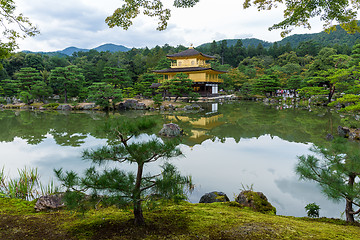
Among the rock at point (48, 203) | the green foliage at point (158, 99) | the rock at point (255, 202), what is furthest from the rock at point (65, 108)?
the rock at point (255, 202)

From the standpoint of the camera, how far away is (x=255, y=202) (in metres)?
2.89

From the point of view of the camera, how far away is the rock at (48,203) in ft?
8.48

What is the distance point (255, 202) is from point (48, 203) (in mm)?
2548

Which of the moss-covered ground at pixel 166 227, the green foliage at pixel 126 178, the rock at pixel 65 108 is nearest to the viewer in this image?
the green foliage at pixel 126 178

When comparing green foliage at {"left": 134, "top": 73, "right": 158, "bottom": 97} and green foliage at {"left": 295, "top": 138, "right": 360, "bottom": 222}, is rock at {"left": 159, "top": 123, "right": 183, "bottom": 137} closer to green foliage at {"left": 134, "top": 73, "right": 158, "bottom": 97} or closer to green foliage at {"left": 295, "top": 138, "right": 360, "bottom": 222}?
green foliage at {"left": 295, "top": 138, "right": 360, "bottom": 222}

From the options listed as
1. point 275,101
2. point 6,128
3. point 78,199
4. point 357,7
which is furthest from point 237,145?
point 275,101

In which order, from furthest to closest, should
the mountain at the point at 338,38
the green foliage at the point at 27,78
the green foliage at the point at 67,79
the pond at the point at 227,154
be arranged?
the mountain at the point at 338,38, the green foliage at the point at 27,78, the green foliage at the point at 67,79, the pond at the point at 227,154

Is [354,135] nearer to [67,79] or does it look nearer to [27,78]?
[67,79]

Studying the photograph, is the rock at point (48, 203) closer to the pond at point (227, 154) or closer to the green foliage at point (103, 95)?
the pond at point (227, 154)

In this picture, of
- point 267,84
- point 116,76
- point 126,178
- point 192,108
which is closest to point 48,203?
point 126,178

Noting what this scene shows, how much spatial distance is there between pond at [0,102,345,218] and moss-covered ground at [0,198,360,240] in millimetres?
772

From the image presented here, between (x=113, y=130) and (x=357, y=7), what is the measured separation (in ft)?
10.5

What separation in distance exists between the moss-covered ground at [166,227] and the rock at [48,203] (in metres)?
0.18

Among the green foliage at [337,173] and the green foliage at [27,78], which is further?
the green foliage at [27,78]
